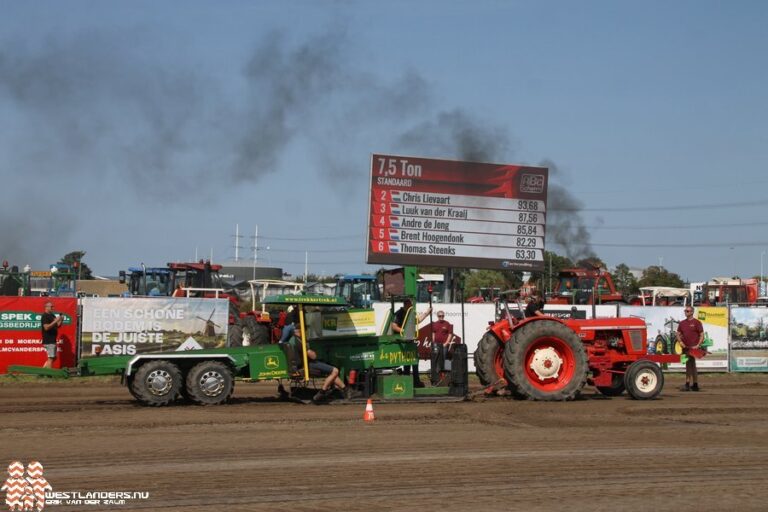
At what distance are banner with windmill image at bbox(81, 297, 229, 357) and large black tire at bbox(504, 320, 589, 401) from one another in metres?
8.30

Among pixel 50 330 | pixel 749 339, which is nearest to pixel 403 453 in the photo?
pixel 50 330

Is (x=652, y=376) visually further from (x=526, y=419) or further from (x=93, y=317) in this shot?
(x=93, y=317)

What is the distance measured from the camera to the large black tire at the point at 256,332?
19062 millimetres

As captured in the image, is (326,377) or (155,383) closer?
(155,383)

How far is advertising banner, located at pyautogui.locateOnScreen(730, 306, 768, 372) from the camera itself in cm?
2322

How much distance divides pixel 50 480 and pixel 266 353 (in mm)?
6463

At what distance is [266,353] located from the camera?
47.4ft

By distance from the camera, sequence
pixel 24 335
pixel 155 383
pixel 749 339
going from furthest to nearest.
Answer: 1. pixel 749 339
2. pixel 24 335
3. pixel 155 383

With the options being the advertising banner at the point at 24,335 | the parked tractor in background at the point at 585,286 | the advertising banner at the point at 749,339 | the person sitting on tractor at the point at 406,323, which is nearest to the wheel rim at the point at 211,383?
the person sitting on tractor at the point at 406,323

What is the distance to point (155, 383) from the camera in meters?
13.9

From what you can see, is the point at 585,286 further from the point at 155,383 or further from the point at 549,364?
the point at 155,383

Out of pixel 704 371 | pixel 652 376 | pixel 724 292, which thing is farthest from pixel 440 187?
pixel 724 292

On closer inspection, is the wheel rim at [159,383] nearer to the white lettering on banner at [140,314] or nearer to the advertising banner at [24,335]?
the advertising banner at [24,335]

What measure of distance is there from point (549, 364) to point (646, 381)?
1.76 m
